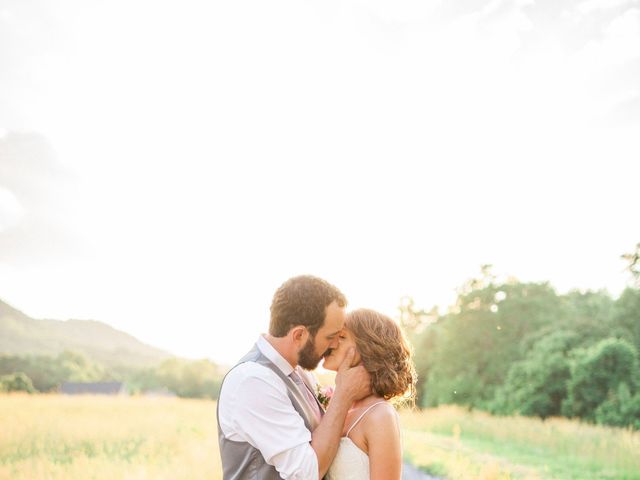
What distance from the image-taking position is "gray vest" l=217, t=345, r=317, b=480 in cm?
291

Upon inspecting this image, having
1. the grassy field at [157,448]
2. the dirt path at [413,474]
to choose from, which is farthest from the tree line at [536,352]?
the dirt path at [413,474]

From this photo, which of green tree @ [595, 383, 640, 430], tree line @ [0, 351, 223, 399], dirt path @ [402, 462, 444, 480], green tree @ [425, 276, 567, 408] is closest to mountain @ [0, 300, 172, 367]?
tree line @ [0, 351, 223, 399]

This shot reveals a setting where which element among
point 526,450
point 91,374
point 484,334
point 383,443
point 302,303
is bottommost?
point 526,450

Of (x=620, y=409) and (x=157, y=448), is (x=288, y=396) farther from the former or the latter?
(x=620, y=409)

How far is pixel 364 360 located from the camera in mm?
3139

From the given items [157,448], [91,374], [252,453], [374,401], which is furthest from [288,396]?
→ [91,374]

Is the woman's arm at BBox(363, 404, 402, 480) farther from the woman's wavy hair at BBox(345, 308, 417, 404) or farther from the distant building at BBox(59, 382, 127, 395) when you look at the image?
the distant building at BBox(59, 382, 127, 395)

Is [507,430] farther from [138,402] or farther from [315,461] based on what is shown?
[315,461]

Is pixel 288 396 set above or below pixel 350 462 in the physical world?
above

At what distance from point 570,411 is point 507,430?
16.8 ft

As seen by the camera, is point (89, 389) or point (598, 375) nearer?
point (89, 389)

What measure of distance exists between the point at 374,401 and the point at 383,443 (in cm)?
21

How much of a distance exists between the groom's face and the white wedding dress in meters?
0.36

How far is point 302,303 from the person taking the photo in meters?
3.12
